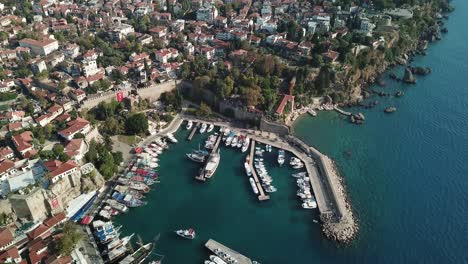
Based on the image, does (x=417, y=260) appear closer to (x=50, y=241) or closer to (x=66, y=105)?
(x=50, y=241)

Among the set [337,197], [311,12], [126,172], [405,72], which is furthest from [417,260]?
[311,12]

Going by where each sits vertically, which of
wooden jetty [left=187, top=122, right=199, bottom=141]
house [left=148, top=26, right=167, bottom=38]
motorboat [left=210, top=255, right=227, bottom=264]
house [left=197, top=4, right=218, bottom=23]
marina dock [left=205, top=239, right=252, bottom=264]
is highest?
house [left=197, top=4, right=218, bottom=23]

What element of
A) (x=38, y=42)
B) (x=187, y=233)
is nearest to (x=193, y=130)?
(x=187, y=233)

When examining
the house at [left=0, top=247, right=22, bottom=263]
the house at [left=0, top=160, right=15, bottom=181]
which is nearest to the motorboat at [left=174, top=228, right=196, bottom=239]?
the house at [left=0, top=247, right=22, bottom=263]

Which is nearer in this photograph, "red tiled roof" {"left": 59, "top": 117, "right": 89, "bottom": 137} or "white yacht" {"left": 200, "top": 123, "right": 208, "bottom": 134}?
"red tiled roof" {"left": 59, "top": 117, "right": 89, "bottom": 137}

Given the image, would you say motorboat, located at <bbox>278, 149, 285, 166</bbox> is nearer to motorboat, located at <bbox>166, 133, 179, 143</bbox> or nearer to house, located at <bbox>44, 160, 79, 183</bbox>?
motorboat, located at <bbox>166, 133, 179, 143</bbox>

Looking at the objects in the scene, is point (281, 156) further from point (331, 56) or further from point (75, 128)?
point (75, 128)

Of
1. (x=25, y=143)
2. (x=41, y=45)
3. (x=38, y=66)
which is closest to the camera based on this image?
(x=25, y=143)
